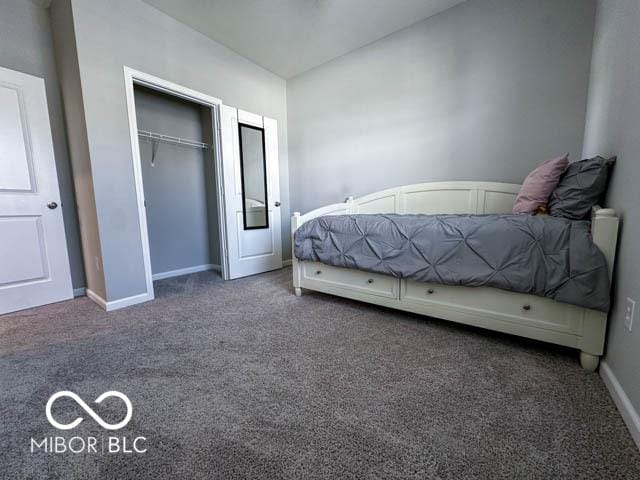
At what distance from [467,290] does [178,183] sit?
320 cm

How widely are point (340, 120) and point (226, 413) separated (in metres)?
3.03

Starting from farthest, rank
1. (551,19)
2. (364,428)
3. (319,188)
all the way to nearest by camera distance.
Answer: (319,188) < (551,19) < (364,428)

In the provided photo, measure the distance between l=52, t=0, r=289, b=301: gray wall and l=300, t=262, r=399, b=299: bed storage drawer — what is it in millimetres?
1455

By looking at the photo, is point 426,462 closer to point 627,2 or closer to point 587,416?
point 587,416

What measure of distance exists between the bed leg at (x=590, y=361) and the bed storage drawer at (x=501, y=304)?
0.11m

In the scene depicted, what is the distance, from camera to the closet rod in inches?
107

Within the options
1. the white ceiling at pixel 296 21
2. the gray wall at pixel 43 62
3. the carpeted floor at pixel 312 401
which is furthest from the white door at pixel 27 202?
the white ceiling at pixel 296 21

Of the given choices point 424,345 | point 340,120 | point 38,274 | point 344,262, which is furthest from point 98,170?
point 424,345

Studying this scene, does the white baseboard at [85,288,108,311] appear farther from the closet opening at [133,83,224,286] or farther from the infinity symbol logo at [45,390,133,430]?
the infinity symbol logo at [45,390,133,430]

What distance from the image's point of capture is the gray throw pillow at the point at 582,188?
131cm

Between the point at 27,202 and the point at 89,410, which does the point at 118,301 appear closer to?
the point at 27,202

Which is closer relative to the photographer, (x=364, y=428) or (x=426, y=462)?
(x=426, y=462)

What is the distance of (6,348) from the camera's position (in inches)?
60.4

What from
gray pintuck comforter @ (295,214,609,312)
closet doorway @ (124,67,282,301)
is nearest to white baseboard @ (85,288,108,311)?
closet doorway @ (124,67,282,301)
